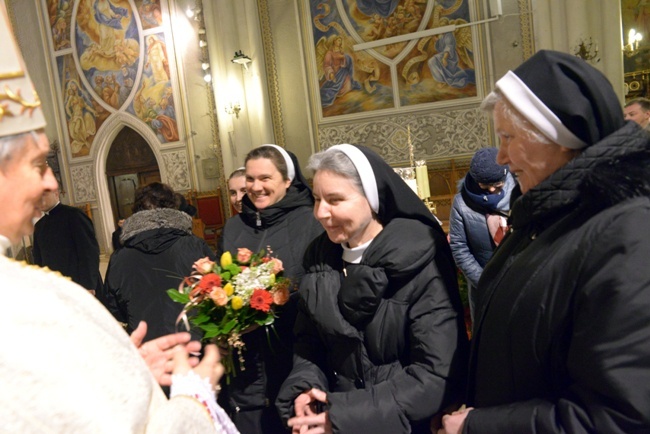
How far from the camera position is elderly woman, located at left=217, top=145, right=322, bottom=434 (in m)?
2.60

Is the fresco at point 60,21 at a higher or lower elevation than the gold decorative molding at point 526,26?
higher

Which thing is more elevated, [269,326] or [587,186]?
[587,186]

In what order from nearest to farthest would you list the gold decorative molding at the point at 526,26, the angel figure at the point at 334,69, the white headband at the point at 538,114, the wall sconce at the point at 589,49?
the white headband at the point at 538,114 < the wall sconce at the point at 589,49 < the gold decorative molding at the point at 526,26 < the angel figure at the point at 334,69

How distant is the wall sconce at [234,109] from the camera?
11133 mm

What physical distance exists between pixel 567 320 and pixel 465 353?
615mm

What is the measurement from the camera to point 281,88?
37.4 ft

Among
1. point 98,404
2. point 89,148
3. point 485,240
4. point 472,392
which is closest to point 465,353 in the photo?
point 472,392

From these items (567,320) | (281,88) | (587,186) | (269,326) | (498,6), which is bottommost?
(269,326)

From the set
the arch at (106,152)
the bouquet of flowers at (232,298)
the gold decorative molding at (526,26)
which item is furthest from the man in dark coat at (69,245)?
the gold decorative molding at (526,26)

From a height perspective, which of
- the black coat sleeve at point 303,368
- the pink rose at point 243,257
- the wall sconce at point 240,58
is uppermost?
the wall sconce at point 240,58

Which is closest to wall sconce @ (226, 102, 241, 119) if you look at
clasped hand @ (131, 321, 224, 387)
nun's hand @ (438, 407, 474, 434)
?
clasped hand @ (131, 321, 224, 387)

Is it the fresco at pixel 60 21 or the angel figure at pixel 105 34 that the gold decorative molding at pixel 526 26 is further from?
the fresco at pixel 60 21

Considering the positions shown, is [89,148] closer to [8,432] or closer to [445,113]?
[445,113]

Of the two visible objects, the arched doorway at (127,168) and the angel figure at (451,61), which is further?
the arched doorway at (127,168)
